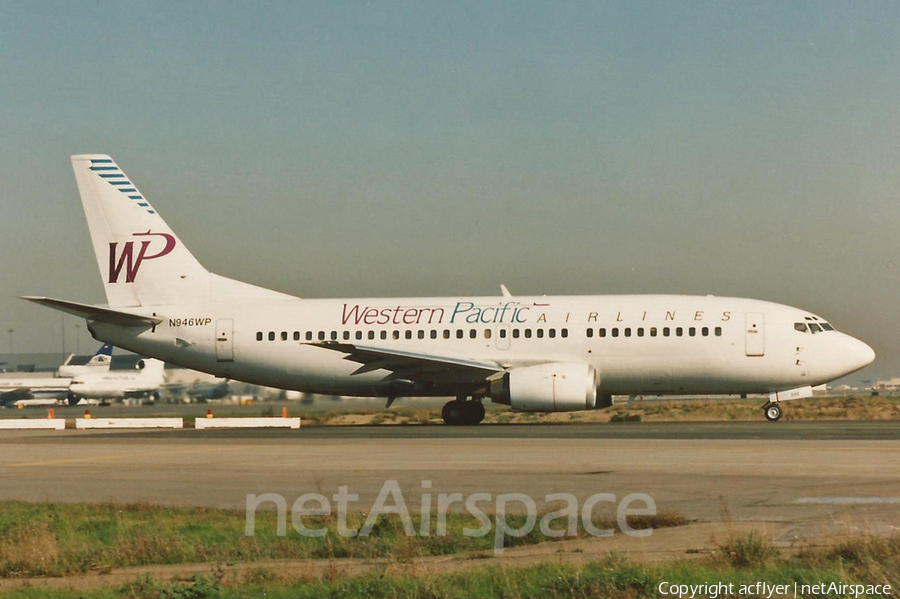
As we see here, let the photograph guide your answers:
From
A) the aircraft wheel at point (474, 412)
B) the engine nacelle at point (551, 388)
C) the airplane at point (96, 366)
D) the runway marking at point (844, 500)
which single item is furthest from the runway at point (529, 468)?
the airplane at point (96, 366)

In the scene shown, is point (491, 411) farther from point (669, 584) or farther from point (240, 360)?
point (669, 584)

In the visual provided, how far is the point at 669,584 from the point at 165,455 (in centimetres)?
→ 1668

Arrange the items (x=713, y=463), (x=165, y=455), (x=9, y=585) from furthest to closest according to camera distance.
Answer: (x=165, y=455), (x=713, y=463), (x=9, y=585)

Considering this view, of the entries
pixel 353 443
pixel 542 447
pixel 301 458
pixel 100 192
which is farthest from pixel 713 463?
pixel 100 192

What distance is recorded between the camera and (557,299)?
34.3 m

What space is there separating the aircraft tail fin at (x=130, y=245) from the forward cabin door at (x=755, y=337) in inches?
683

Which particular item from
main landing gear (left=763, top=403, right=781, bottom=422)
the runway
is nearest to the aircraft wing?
the runway

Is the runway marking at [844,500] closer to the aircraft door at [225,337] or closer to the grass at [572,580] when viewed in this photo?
the grass at [572,580]

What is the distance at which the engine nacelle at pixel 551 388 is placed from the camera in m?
31.3

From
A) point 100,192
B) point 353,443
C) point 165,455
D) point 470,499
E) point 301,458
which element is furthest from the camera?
point 100,192

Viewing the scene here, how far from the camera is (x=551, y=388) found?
31.3 meters

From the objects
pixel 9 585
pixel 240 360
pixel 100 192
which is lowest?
pixel 9 585

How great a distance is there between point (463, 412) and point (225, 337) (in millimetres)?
8078

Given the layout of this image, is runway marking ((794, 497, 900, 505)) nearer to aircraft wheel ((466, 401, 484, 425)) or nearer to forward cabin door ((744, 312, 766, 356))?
forward cabin door ((744, 312, 766, 356))
